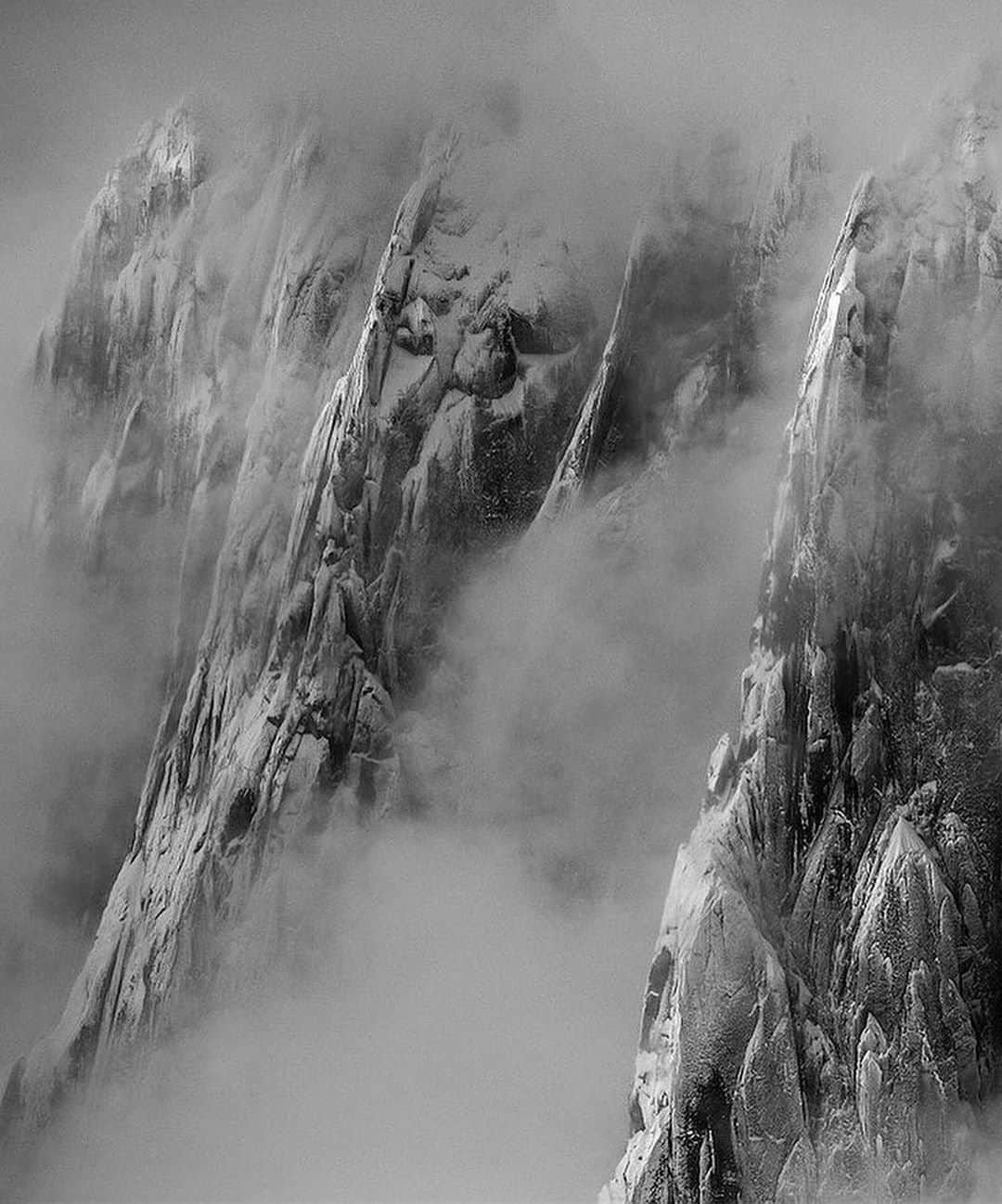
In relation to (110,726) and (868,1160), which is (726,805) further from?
(110,726)

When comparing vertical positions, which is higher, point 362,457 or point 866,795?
point 362,457

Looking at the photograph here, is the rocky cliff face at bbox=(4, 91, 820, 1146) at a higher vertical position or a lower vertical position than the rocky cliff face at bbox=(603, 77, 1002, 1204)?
higher

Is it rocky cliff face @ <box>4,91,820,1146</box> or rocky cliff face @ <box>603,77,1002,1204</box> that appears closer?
rocky cliff face @ <box>603,77,1002,1204</box>

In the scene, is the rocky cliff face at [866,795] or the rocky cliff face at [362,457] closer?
the rocky cliff face at [866,795]

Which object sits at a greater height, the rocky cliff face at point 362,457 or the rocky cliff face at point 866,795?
the rocky cliff face at point 362,457

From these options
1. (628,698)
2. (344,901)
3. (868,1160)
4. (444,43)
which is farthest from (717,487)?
(444,43)
